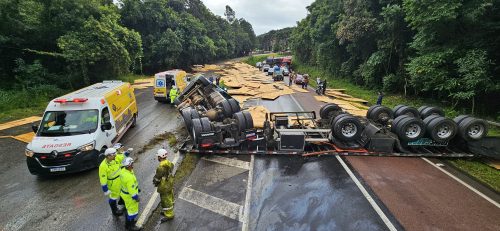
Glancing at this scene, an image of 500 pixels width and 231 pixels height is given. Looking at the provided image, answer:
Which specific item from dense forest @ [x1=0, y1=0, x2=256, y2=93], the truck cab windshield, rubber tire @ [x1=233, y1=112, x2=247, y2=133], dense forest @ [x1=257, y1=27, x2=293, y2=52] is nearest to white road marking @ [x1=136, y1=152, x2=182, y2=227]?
the truck cab windshield

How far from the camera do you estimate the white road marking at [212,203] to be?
21.0 feet

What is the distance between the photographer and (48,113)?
29.3 feet

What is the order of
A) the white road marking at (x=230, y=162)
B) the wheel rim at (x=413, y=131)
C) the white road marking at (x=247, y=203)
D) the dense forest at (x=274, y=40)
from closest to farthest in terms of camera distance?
the white road marking at (x=247, y=203) → the white road marking at (x=230, y=162) → the wheel rim at (x=413, y=131) → the dense forest at (x=274, y=40)

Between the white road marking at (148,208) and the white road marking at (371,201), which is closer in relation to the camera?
the white road marking at (371,201)

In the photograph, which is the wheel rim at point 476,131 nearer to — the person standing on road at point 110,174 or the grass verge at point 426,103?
the grass verge at point 426,103

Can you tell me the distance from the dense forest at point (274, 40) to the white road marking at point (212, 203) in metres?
107

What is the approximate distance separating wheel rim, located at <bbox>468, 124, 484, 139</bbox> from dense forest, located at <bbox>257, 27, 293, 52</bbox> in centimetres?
10368

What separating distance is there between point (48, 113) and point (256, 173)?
708 cm

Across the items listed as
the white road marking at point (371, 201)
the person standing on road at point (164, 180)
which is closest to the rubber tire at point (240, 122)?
the white road marking at point (371, 201)

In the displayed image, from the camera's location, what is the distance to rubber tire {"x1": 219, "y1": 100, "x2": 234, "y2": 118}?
11859 mm

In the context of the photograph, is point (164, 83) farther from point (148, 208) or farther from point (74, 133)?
point (148, 208)

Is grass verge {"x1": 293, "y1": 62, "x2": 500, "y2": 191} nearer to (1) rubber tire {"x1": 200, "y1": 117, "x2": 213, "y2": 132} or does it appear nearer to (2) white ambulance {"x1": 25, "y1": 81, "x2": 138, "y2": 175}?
(1) rubber tire {"x1": 200, "y1": 117, "x2": 213, "y2": 132}

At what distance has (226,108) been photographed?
12.0m

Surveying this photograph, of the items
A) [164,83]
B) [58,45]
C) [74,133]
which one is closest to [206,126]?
[74,133]
